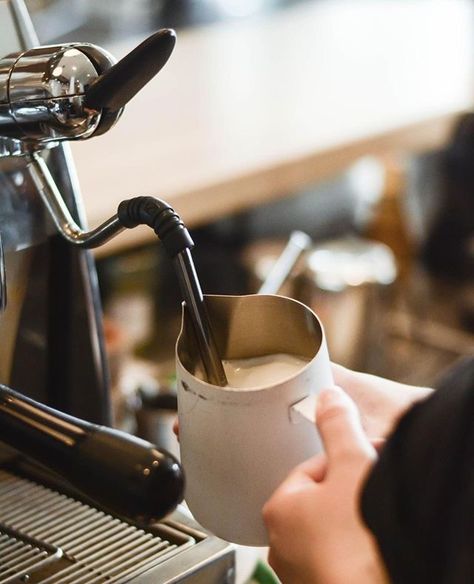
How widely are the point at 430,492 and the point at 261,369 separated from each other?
0.16 metres

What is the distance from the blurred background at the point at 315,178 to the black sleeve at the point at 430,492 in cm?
55

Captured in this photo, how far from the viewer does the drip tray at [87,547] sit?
553mm

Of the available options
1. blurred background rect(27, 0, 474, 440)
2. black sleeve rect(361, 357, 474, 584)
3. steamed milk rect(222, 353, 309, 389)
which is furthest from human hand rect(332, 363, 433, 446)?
blurred background rect(27, 0, 474, 440)

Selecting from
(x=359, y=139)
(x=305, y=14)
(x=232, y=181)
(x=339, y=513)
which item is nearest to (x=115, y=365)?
(x=232, y=181)

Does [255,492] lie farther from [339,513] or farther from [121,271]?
[121,271]

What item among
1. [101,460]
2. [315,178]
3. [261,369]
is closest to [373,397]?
[261,369]

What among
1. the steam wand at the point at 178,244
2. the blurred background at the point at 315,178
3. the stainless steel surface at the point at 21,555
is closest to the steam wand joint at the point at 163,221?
the steam wand at the point at 178,244

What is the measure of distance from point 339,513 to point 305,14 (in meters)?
2.02

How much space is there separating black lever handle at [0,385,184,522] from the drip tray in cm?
11

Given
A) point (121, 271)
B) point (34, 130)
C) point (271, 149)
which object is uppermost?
point (34, 130)

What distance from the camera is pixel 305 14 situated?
230 cm

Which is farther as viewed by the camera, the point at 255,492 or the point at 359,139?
the point at 359,139

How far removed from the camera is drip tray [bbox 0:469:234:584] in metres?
0.55

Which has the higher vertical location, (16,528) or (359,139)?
(16,528)
